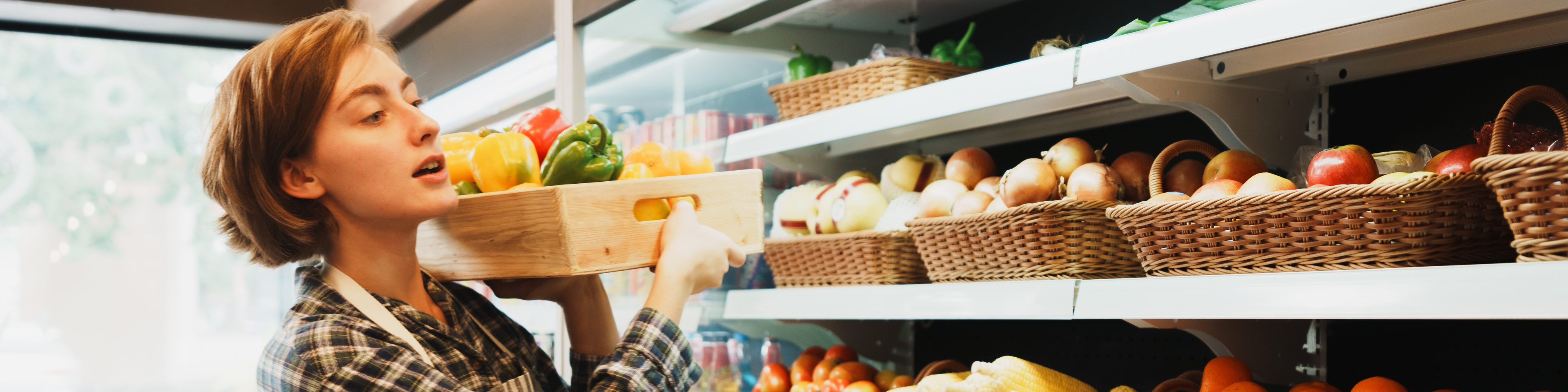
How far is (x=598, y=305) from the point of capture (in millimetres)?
1679

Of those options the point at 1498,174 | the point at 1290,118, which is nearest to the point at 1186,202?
the point at 1498,174

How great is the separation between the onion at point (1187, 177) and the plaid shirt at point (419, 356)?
81 centimetres

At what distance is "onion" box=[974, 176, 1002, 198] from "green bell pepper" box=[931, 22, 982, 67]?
30 centimetres

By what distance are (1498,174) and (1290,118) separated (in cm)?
66

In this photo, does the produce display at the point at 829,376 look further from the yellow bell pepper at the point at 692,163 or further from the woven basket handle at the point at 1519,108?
the woven basket handle at the point at 1519,108

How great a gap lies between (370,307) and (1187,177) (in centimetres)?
119

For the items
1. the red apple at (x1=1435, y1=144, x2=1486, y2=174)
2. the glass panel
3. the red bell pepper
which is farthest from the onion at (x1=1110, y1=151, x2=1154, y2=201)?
the glass panel

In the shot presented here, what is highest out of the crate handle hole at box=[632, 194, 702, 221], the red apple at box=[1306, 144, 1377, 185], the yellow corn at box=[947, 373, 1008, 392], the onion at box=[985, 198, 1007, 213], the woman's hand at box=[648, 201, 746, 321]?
the red apple at box=[1306, 144, 1377, 185]

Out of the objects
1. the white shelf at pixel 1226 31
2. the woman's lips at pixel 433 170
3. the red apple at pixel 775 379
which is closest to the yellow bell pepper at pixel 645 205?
the woman's lips at pixel 433 170

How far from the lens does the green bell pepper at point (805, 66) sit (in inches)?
92.0

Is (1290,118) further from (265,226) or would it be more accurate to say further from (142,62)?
(142,62)

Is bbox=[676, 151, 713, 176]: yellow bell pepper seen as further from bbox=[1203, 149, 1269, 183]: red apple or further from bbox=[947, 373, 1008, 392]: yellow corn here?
bbox=[1203, 149, 1269, 183]: red apple

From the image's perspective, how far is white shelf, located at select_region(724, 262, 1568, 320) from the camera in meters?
1.05

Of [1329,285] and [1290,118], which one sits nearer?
[1329,285]
